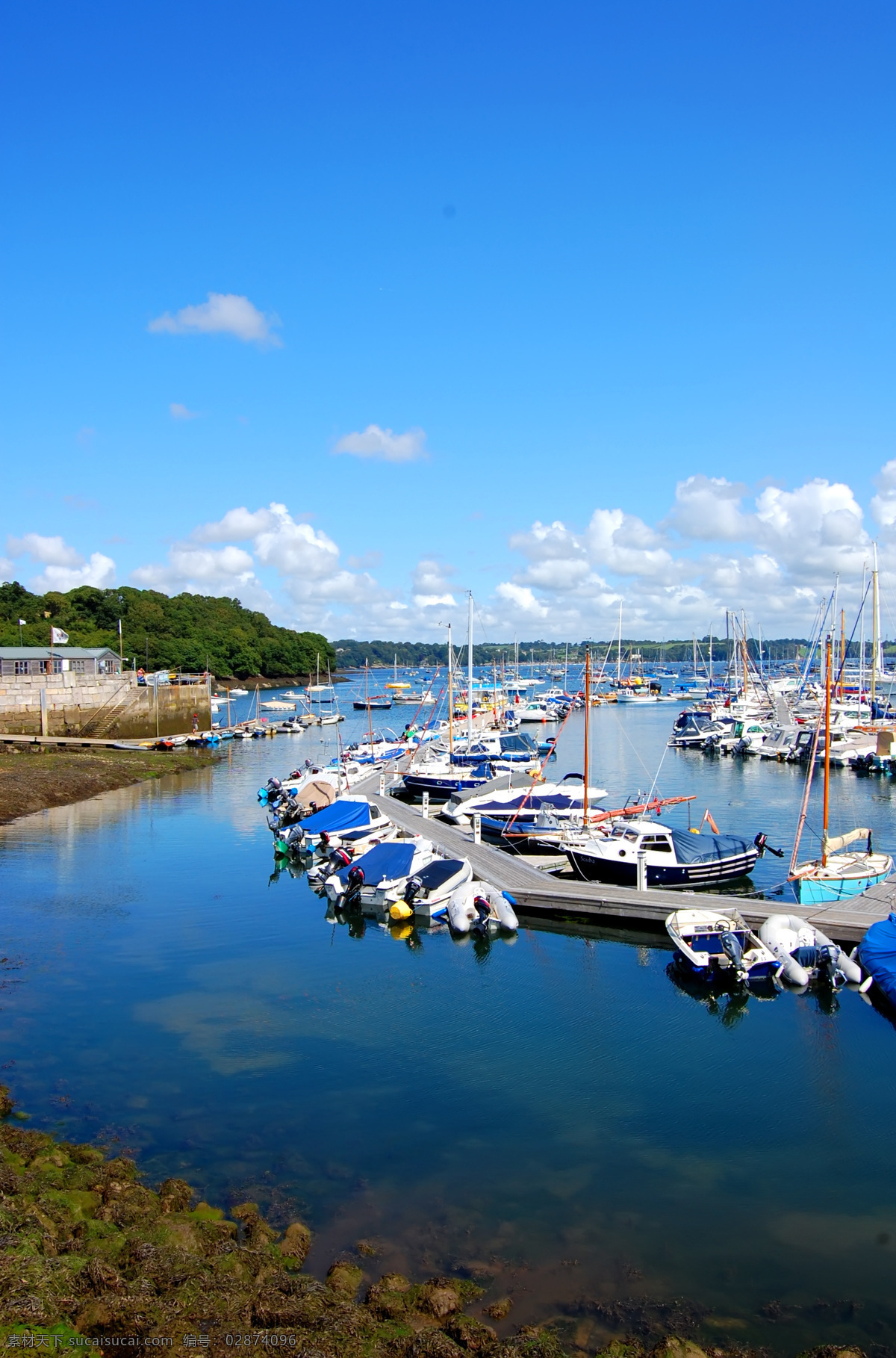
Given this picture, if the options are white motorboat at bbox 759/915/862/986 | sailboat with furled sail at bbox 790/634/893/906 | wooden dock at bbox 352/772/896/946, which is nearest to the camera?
white motorboat at bbox 759/915/862/986

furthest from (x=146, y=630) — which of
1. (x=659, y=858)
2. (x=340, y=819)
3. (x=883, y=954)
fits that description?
(x=883, y=954)

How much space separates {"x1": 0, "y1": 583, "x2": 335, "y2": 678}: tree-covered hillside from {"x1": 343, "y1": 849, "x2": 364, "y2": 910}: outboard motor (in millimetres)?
102504

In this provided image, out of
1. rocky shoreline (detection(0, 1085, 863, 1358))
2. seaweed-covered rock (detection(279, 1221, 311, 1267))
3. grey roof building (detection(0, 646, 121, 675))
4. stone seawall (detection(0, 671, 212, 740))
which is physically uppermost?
grey roof building (detection(0, 646, 121, 675))

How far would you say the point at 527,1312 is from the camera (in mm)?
12477

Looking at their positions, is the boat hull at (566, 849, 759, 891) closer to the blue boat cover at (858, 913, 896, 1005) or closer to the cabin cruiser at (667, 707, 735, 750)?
the blue boat cover at (858, 913, 896, 1005)

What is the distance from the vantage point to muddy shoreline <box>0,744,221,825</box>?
2153 inches

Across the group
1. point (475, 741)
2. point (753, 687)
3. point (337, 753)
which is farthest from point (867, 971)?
point (753, 687)

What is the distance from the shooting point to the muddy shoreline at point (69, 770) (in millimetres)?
54688

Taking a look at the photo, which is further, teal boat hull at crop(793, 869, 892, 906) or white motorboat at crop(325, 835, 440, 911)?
white motorboat at crop(325, 835, 440, 911)

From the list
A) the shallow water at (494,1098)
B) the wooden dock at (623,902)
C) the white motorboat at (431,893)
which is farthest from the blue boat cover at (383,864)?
the wooden dock at (623,902)

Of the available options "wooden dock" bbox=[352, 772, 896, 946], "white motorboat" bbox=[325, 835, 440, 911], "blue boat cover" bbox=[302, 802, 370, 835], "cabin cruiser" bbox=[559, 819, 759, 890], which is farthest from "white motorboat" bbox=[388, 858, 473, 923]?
"blue boat cover" bbox=[302, 802, 370, 835]

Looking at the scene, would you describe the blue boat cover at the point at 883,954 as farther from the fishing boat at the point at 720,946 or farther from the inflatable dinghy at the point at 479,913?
the inflatable dinghy at the point at 479,913

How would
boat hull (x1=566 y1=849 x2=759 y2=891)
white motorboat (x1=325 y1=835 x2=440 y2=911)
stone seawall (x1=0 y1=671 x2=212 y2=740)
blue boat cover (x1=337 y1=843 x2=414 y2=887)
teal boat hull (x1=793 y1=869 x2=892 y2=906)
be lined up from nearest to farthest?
teal boat hull (x1=793 y1=869 x2=892 y2=906), white motorboat (x1=325 y1=835 x2=440 y2=911), blue boat cover (x1=337 y1=843 x2=414 y2=887), boat hull (x1=566 y1=849 x2=759 y2=891), stone seawall (x1=0 y1=671 x2=212 y2=740)

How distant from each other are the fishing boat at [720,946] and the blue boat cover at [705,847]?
236 inches
